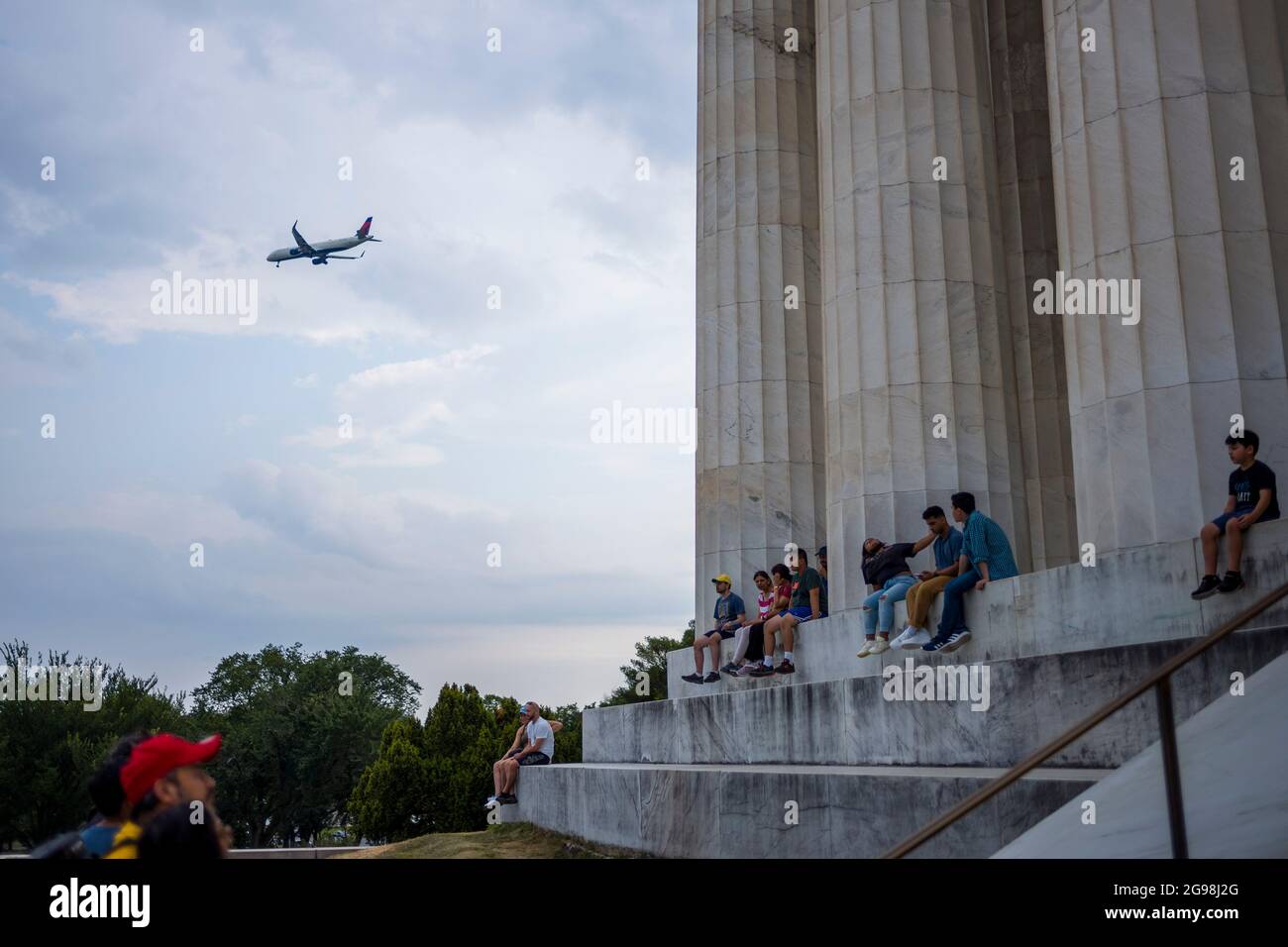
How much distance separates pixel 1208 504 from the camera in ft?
44.9

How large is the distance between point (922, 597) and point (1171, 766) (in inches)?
368

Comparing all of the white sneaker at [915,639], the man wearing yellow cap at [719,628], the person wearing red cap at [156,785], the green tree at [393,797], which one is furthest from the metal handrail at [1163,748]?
the green tree at [393,797]

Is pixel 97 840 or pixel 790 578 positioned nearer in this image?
pixel 97 840

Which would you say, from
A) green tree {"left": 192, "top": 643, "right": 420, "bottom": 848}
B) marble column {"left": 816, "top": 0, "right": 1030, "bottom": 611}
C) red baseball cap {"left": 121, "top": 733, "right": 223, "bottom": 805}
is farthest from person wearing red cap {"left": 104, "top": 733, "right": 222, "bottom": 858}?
green tree {"left": 192, "top": 643, "right": 420, "bottom": 848}

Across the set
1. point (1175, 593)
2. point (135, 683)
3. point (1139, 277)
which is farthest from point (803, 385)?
point (135, 683)

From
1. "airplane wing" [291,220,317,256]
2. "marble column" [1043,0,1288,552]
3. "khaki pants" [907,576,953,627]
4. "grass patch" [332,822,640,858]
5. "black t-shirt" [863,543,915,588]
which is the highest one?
"airplane wing" [291,220,317,256]

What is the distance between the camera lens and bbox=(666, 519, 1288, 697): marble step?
1183 centimetres

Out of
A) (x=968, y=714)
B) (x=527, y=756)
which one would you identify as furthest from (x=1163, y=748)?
(x=527, y=756)

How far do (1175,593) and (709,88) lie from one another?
18586 millimetres

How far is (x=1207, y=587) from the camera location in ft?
39.9

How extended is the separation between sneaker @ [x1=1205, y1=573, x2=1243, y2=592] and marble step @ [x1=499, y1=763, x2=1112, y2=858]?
9.65ft

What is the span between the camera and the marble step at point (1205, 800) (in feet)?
21.9

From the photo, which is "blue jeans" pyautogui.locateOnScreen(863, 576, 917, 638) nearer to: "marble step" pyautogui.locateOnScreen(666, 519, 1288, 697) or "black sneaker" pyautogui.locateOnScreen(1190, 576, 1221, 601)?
"marble step" pyautogui.locateOnScreen(666, 519, 1288, 697)
